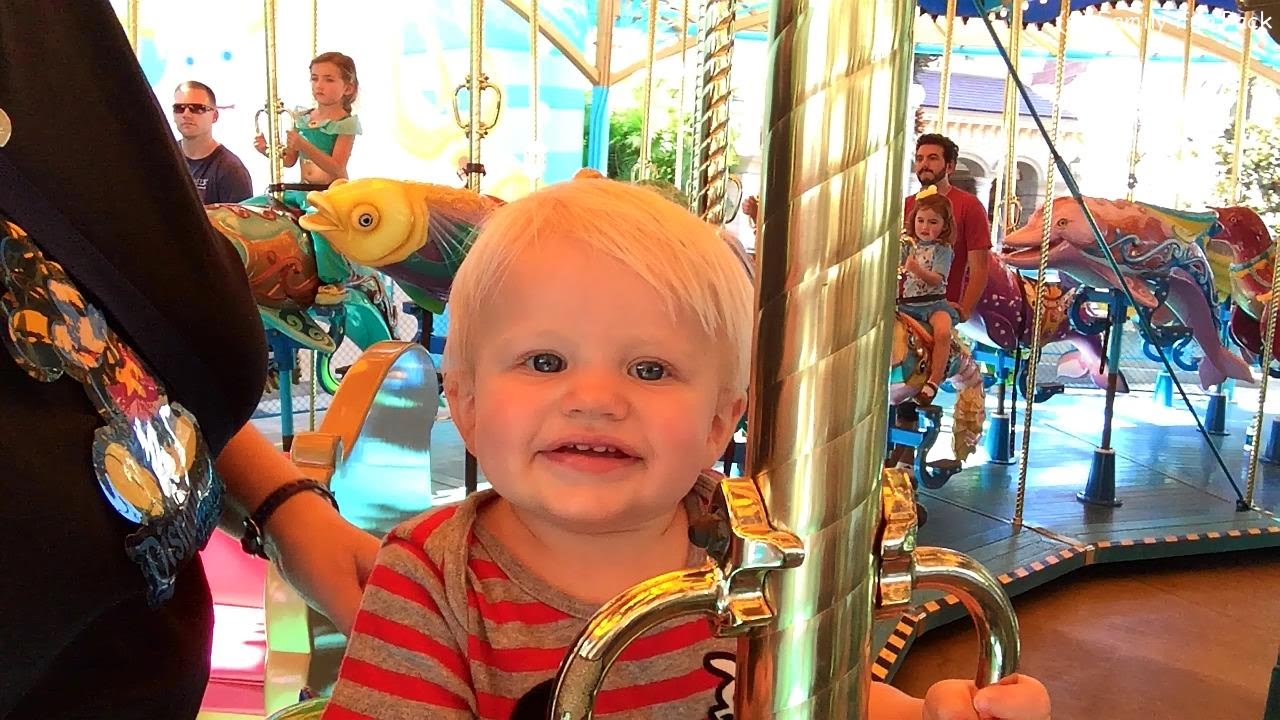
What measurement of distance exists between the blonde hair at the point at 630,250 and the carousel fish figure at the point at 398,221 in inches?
41.8

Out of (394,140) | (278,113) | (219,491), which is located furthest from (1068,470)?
(394,140)

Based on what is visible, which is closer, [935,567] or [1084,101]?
[935,567]

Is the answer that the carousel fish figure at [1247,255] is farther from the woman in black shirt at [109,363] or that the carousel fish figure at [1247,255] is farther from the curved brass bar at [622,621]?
the curved brass bar at [622,621]

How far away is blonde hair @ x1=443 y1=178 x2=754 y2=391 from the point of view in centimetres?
45

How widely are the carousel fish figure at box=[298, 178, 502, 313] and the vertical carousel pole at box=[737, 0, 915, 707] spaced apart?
1356 millimetres

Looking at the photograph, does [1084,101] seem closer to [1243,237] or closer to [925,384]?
[1243,237]

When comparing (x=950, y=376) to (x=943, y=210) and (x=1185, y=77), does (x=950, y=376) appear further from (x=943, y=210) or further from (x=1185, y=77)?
(x=1185, y=77)

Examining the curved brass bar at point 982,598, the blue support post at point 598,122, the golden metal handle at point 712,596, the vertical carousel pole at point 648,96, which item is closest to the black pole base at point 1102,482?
the vertical carousel pole at point 648,96

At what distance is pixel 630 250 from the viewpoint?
0.45m

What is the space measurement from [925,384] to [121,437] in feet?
6.16

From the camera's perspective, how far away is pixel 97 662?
18.8 inches

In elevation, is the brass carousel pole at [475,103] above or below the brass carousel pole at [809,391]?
above

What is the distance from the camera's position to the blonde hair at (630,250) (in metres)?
0.45

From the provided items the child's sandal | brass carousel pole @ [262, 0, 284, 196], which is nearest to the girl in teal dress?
brass carousel pole @ [262, 0, 284, 196]
